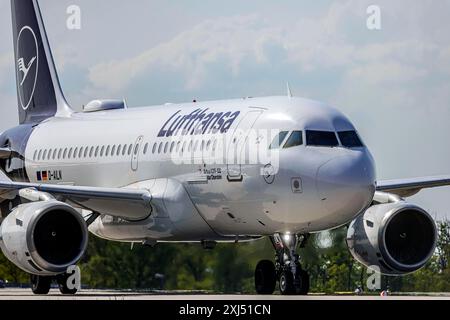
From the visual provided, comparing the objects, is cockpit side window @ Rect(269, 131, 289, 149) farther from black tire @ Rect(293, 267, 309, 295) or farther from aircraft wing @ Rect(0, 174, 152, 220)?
aircraft wing @ Rect(0, 174, 152, 220)

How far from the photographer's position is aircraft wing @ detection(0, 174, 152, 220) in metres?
34.0

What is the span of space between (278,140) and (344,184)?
2075 millimetres

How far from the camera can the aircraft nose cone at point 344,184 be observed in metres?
30.1

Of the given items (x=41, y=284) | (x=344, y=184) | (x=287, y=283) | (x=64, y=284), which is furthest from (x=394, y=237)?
(x=41, y=284)

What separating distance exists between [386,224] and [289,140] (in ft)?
12.1

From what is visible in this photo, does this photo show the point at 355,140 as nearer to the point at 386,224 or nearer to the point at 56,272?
the point at 386,224

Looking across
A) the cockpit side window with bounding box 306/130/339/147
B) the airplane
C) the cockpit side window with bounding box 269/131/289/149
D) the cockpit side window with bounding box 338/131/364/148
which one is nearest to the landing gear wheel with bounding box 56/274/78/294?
the airplane

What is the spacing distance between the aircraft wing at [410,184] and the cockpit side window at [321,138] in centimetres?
501

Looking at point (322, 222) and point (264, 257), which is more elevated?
point (322, 222)

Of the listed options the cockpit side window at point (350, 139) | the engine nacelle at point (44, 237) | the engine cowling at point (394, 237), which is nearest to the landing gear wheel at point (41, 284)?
the engine nacelle at point (44, 237)

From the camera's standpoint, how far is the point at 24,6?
46.2 meters

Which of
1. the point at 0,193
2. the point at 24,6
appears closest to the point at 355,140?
the point at 0,193

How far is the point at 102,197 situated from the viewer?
34.5 meters
